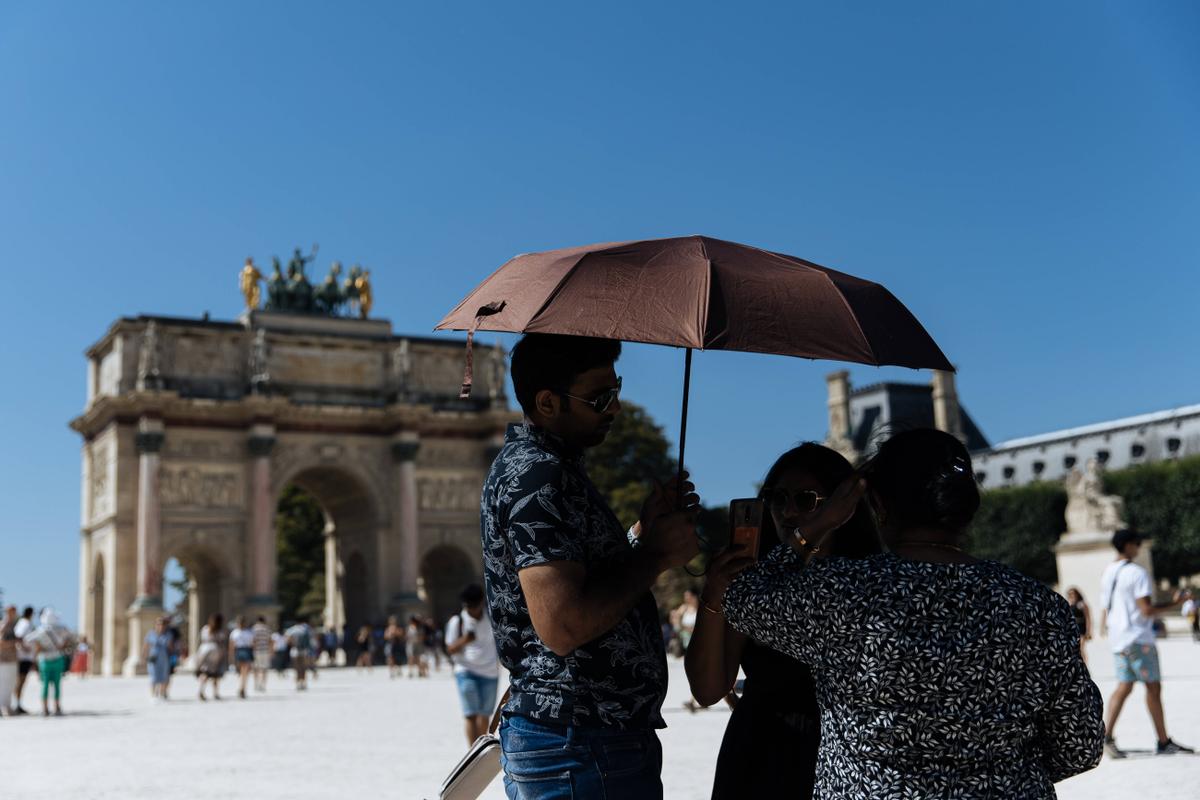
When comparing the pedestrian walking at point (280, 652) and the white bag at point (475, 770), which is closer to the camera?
the white bag at point (475, 770)

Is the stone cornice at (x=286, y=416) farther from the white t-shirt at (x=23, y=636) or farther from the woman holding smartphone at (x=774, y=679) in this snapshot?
the woman holding smartphone at (x=774, y=679)

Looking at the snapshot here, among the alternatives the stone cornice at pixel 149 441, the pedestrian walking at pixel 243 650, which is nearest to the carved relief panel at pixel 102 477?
the stone cornice at pixel 149 441

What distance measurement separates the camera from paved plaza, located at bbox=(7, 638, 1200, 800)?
33.2ft

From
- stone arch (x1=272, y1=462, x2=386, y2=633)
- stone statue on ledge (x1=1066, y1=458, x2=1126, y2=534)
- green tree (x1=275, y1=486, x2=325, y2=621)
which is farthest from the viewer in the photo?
green tree (x1=275, y1=486, x2=325, y2=621)

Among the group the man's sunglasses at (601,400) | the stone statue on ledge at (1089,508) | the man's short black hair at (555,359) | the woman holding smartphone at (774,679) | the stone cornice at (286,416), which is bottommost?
the woman holding smartphone at (774,679)

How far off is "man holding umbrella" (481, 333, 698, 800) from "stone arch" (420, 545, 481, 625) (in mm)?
49298

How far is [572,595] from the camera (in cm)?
332

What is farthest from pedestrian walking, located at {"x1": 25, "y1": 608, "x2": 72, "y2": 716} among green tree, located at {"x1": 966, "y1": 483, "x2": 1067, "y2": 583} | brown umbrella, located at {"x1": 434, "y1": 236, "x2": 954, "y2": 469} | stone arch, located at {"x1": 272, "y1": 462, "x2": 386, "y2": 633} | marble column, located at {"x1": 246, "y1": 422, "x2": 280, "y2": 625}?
green tree, located at {"x1": 966, "y1": 483, "x2": 1067, "y2": 583}

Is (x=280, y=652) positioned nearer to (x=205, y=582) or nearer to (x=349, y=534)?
(x=205, y=582)

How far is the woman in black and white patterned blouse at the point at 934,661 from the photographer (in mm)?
3039

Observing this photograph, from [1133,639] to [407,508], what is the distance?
41.4 metres

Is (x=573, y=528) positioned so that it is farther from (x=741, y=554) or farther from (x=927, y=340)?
(x=927, y=340)

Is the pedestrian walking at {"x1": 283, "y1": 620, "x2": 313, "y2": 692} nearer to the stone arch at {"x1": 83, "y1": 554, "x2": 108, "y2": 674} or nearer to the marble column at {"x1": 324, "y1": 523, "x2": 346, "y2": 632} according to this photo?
the stone arch at {"x1": 83, "y1": 554, "x2": 108, "y2": 674}

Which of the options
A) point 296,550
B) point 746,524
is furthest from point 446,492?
point 746,524
